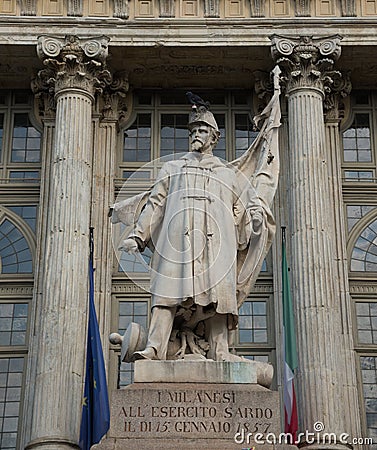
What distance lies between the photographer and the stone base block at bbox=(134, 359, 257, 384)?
12.2m

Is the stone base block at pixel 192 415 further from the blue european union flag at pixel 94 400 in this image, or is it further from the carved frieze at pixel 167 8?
the carved frieze at pixel 167 8

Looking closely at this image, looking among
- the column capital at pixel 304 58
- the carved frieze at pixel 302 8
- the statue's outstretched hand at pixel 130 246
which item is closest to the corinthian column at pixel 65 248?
the column capital at pixel 304 58

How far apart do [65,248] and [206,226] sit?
6.92 metres

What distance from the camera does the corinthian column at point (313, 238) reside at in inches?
722

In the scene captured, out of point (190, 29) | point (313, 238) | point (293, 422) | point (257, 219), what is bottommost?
point (293, 422)

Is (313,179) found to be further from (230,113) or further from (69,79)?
(69,79)

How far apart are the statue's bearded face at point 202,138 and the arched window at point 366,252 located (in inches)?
313

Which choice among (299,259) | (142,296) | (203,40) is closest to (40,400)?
(142,296)

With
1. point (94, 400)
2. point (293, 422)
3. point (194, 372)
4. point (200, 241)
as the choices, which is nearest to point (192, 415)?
point (194, 372)

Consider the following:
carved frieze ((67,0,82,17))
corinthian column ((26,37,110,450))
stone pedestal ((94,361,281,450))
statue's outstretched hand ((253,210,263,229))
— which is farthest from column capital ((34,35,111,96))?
stone pedestal ((94,361,281,450))

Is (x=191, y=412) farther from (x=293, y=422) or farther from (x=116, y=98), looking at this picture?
(x=116, y=98)

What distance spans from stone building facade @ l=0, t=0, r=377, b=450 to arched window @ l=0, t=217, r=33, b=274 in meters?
0.03

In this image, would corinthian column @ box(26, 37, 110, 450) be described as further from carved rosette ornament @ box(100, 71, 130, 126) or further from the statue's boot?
the statue's boot

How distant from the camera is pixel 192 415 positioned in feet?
38.9
